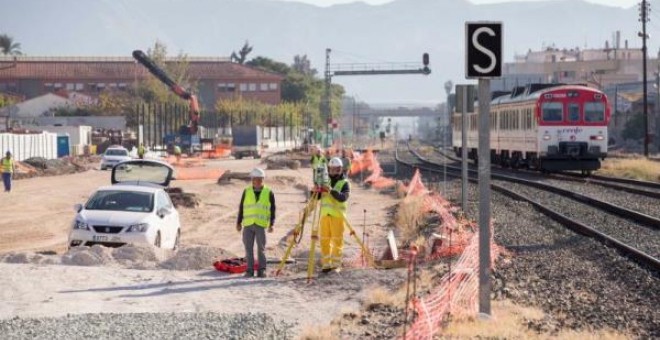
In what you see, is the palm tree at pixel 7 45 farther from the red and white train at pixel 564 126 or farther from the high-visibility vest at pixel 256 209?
the high-visibility vest at pixel 256 209

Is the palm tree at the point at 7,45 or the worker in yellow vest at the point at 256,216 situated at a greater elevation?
the palm tree at the point at 7,45

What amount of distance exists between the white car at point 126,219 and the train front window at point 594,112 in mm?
25444

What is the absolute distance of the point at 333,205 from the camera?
16531 mm

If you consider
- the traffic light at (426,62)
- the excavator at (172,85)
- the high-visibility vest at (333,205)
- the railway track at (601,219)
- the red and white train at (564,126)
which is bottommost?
the railway track at (601,219)

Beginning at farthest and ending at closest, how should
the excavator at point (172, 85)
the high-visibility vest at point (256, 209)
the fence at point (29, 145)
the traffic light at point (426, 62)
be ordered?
the traffic light at point (426, 62) < the excavator at point (172, 85) < the fence at point (29, 145) < the high-visibility vest at point (256, 209)

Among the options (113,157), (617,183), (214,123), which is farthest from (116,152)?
(214,123)

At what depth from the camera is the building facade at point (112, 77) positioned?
484 feet

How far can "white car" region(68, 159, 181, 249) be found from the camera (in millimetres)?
19109

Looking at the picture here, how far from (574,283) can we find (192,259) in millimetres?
6131

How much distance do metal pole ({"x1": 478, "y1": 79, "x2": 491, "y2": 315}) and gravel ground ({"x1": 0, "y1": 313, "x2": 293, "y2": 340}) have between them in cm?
202

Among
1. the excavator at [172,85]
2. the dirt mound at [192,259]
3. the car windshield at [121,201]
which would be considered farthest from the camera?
the excavator at [172,85]

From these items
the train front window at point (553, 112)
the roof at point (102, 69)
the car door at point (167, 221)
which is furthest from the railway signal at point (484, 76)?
the roof at point (102, 69)

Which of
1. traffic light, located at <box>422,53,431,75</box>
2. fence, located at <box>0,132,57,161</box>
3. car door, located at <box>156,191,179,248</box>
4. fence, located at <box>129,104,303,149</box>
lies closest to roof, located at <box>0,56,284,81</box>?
fence, located at <box>129,104,303,149</box>

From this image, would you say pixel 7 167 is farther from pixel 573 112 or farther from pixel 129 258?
pixel 129 258
